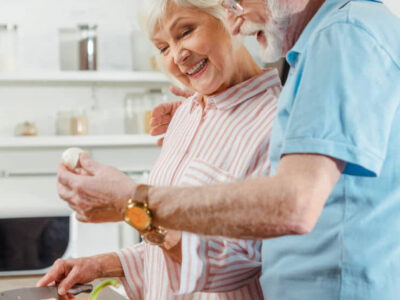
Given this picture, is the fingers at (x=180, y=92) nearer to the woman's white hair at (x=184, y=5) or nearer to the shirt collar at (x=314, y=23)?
the woman's white hair at (x=184, y=5)

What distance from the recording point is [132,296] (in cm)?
135

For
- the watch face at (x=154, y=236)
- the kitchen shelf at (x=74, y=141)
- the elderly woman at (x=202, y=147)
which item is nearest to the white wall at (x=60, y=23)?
the kitchen shelf at (x=74, y=141)

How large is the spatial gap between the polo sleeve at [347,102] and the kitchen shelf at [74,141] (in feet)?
8.97

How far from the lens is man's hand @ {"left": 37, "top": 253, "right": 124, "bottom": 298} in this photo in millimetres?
1288

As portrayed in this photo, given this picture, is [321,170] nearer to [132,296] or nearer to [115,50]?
[132,296]

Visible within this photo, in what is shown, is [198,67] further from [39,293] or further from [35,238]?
[35,238]

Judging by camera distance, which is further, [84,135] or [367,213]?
[84,135]

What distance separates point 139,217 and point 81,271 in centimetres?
53

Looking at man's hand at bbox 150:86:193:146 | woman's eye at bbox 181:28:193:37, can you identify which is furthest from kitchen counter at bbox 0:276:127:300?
woman's eye at bbox 181:28:193:37

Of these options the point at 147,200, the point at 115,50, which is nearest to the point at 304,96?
the point at 147,200

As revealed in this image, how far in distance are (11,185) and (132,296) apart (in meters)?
2.42

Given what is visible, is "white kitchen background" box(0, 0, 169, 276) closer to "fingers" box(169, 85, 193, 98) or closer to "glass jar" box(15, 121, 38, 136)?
"glass jar" box(15, 121, 38, 136)

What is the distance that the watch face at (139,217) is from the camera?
2.65 feet

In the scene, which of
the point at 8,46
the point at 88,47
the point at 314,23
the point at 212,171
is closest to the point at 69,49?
the point at 88,47
